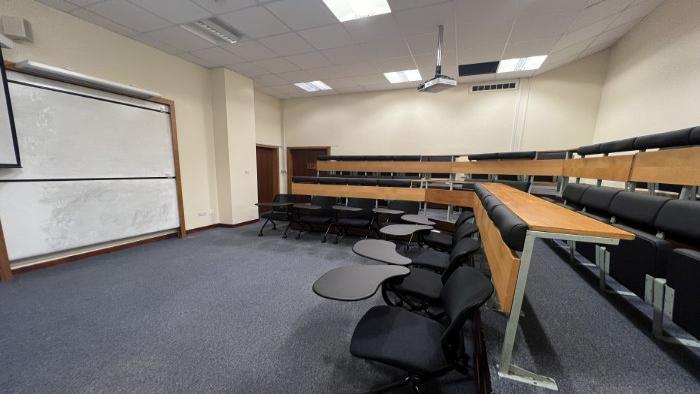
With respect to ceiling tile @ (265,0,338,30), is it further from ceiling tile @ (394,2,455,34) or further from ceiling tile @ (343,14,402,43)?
ceiling tile @ (394,2,455,34)

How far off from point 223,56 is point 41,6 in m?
2.06

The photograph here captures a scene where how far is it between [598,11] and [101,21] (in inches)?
271

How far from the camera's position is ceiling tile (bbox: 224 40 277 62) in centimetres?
384

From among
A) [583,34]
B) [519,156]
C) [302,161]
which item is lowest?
[302,161]

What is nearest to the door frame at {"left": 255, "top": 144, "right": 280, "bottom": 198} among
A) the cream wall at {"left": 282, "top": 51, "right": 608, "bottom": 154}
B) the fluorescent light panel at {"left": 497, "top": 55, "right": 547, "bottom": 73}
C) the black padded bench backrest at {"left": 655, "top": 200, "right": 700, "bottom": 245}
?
the cream wall at {"left": 282, "top": 51, "right": 608, "bottom": 154}

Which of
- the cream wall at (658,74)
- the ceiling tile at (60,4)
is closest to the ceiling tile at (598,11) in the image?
the cream wall at (658,74)

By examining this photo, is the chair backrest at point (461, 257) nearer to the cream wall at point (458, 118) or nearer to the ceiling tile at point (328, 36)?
the ceiling tile at point (328, 36)

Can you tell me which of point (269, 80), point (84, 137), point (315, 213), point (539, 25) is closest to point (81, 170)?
point (84, 137)

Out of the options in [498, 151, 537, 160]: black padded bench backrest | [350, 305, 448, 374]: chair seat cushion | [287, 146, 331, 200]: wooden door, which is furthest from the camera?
[287, 146, 331, 200]: wooden door

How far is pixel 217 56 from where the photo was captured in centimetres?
427

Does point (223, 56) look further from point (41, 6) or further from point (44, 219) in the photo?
point (44, 219)

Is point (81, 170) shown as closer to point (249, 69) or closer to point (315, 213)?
point (249, 69)

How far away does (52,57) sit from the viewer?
116 inches

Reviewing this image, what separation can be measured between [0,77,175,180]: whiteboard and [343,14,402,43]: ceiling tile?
3.55m
